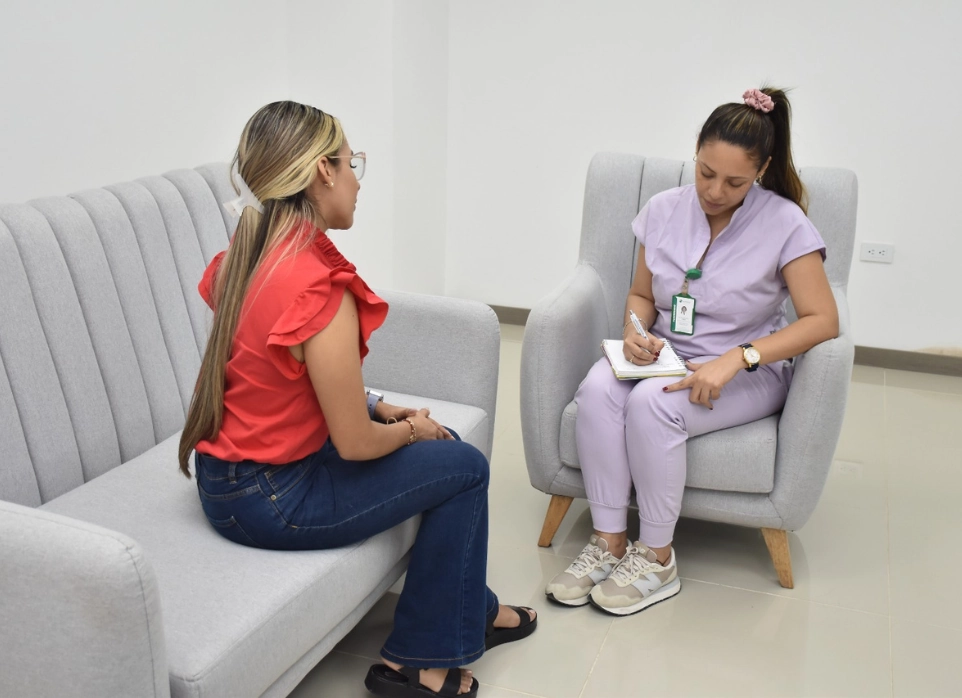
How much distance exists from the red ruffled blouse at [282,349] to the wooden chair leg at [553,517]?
3.10 ft

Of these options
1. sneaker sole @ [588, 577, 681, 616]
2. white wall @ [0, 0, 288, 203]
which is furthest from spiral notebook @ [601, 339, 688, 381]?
white wall @ [0, 0, 288, 203]

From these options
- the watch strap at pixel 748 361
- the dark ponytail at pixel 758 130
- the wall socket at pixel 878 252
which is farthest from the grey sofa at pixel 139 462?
the wall socket at pixel 878 252

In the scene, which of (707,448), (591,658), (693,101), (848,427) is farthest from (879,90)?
(591,658)

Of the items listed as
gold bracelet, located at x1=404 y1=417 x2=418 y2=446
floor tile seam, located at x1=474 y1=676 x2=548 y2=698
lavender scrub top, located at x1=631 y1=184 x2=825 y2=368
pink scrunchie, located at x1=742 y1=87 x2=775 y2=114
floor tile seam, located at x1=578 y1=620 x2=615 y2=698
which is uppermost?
pink scrunchie, located at x1=742 y1=87 x2=775 y2=114

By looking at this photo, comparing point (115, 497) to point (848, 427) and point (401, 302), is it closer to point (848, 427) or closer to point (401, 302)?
point (401, 302)

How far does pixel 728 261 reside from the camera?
2.36 meters

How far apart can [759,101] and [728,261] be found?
379 millimetres

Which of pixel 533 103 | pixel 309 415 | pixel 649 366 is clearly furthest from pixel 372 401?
pixel 533 103

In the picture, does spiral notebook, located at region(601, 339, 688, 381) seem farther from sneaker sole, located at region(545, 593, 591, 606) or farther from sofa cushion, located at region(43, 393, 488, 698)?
sofa cushion, located at region(43, 393, 488, 698)

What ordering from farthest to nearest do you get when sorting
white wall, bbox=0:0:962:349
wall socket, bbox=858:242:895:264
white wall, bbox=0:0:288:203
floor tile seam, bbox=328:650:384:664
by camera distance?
wall socket, bbox=858:242:895:264
white wall, bbox=0:0:962:349
white wall, bbox=0:0:288:203
floor tile seam, bbox=328:650:384:664

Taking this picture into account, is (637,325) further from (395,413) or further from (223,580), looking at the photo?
(223,580)

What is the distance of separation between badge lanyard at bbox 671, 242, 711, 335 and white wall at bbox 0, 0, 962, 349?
5.84 feet

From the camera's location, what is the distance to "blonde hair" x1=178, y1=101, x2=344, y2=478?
5.49ft

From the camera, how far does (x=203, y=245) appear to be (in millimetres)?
2354
